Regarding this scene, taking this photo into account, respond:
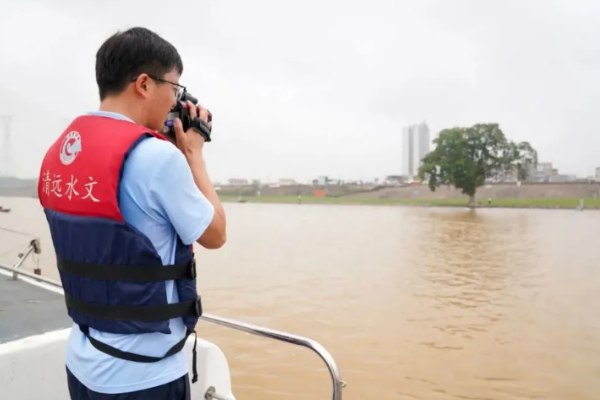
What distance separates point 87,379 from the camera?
51.3 inches

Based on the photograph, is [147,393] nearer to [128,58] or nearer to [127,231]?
[127,231]

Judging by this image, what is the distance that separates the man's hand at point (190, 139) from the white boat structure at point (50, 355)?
89 centimetres

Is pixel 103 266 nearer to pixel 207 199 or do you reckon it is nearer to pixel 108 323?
pixel 108 323

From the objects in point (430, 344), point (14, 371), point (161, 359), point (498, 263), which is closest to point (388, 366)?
point (430, 344)

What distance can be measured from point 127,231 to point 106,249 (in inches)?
3.0

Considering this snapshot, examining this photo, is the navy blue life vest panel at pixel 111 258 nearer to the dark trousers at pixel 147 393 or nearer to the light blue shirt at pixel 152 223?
the light blue shirt at pixel 152 223

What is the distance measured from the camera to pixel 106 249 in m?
1.24

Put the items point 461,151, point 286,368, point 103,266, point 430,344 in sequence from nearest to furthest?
point 103,266, point 286,368, point 430,344, point 461,151

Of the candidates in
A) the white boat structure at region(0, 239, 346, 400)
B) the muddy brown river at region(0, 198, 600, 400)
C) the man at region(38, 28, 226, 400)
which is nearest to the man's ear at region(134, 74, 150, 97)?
the man at region(38, 28, 226, 400)

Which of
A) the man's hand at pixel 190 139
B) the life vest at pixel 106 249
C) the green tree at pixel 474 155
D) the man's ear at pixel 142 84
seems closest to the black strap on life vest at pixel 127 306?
the life vest at pixel 106 249

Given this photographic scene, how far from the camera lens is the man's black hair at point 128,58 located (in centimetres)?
134

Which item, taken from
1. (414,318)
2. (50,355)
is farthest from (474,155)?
(50,355)

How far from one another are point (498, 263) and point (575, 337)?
7.20 metres

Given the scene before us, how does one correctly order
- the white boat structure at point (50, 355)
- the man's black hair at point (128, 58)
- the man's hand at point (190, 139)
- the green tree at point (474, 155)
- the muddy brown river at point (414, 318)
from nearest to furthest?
the man's black hair at point (128, 58) → the man's hand at point (190, 139) → the white boat structure at point (50, 355) → the muddy brown river at point (414, 318) → the green tree at point (474, 155)
